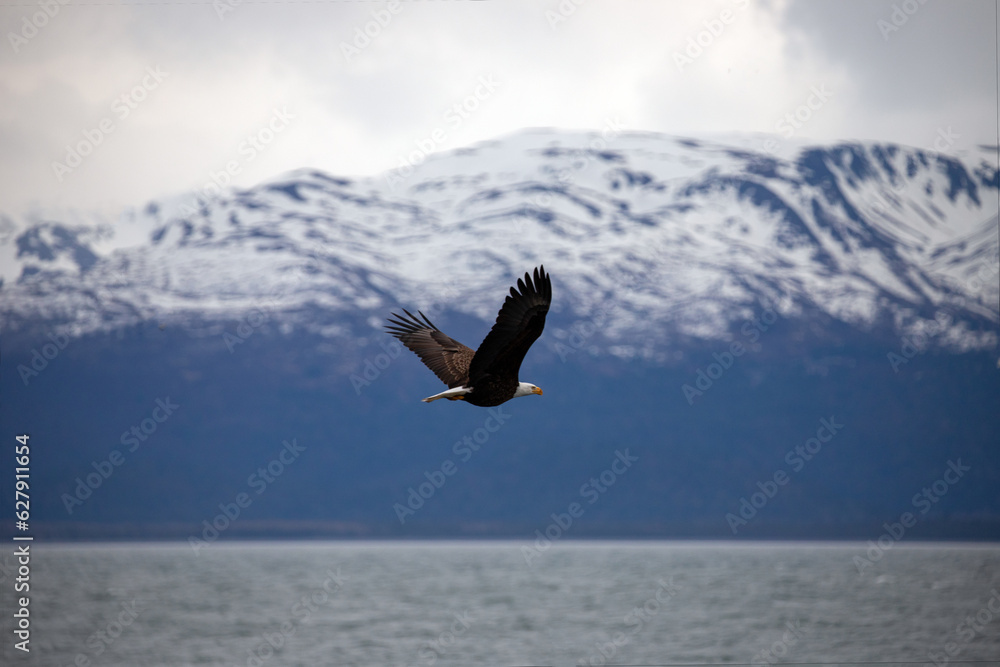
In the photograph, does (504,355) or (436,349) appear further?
(436,349)

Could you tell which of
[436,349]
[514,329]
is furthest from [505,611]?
[514,329]

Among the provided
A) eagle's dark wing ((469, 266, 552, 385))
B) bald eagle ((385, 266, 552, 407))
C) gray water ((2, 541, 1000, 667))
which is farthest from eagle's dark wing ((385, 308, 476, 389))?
gray water ((2, 541, 1000, 667))

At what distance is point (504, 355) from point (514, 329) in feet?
1.73

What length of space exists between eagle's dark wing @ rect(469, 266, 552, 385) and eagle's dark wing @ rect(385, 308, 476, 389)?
1.65 meters

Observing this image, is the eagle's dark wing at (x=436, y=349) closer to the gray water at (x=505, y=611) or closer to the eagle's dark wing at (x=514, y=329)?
the eagle's dark wing at (x=514, y=329)

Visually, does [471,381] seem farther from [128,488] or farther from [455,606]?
[128,488]

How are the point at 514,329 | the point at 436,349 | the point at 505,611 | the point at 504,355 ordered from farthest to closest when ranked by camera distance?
1. the point at 505,611
2. the point at 436,349
3. the point at 504,355
4. the point at 514,329

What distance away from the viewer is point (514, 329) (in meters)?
15.9

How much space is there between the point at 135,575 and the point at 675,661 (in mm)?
65825

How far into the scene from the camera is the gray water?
1982 inches

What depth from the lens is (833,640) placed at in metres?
54.2

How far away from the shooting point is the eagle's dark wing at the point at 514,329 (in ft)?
51.2

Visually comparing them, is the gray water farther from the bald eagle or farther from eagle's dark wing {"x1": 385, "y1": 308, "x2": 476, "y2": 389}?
the bald eagle

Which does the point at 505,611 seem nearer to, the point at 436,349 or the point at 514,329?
the point at 436,349
